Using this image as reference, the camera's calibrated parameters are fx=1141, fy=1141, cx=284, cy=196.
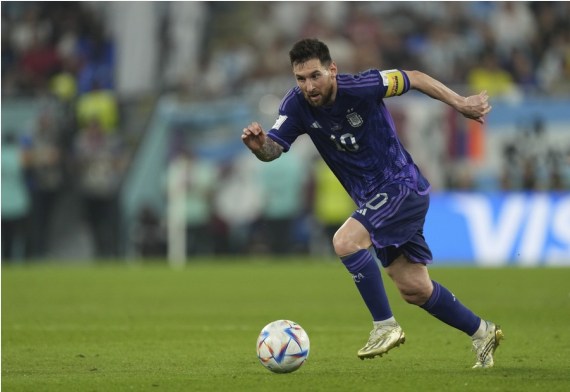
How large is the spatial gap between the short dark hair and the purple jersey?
276 millimetres

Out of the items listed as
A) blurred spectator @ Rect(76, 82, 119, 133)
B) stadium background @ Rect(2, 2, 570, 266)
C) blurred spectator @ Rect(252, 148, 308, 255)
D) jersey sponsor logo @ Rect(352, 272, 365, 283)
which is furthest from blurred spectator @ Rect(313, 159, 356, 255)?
jersey sponsor logo @ Rect(352, 272, 365, 283)

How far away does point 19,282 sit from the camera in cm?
1662

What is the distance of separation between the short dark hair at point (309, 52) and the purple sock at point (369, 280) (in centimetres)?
123

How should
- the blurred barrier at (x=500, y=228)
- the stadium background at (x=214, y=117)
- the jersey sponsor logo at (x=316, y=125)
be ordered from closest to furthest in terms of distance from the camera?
the jersey sponsor logo at (x=316, y=125) < the blurred barrier at (x=500, y=228) < the stadium background at (x=214, y=117)

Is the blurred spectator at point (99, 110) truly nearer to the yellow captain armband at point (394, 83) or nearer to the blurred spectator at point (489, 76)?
the blurred spectator at point (489, 76)

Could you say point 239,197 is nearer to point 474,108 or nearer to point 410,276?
point 410,276

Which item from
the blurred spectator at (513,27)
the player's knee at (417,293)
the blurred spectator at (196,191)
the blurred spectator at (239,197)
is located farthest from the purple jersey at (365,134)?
the blurred spectator at (513,27)

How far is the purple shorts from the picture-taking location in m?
7.16

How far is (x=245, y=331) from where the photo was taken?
399 inches

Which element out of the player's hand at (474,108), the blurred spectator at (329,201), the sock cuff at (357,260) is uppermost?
the player's hand at (474,108)

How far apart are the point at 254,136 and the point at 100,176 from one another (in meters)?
16.5

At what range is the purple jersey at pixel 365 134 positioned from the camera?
7.29m

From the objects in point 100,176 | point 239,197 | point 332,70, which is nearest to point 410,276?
point 332,70

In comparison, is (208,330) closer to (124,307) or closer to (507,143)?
(124,307)
